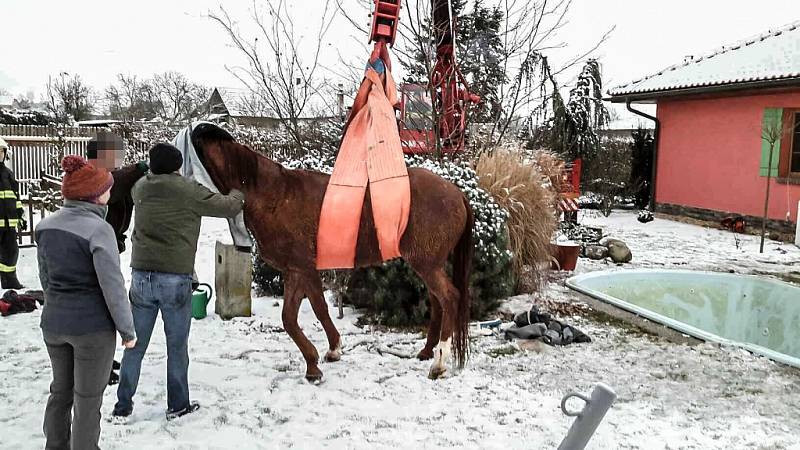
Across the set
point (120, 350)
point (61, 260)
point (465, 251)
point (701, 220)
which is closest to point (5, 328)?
point (120, 350)

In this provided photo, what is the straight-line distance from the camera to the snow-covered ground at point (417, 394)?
3.33 m

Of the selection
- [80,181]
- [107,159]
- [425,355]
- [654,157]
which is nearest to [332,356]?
[425,355]

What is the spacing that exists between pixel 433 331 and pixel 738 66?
11.4 meters

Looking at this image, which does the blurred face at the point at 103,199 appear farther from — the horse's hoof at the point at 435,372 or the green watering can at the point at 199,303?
the green watering can at the point at 199,303

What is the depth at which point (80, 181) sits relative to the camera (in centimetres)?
263

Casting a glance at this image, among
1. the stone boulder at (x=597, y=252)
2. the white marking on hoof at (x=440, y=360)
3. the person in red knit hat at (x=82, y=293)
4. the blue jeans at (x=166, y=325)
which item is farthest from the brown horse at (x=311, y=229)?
the stone boulder at (x=597, y=252)

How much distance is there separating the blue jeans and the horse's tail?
186cm

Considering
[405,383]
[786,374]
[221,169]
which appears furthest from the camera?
[786,374]

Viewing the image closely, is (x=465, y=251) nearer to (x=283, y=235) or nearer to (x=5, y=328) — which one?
(x=283, y=235)

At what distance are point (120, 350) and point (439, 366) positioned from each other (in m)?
2.54

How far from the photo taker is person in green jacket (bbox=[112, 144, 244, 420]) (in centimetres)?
330

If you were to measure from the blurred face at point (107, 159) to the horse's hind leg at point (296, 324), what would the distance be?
134cm

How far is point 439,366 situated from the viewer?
4.18 m

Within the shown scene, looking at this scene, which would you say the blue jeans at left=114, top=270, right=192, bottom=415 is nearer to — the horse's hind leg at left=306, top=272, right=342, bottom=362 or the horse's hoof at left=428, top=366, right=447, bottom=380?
the horse's hind leg at left=306, top=272, right=342, bottom=362
